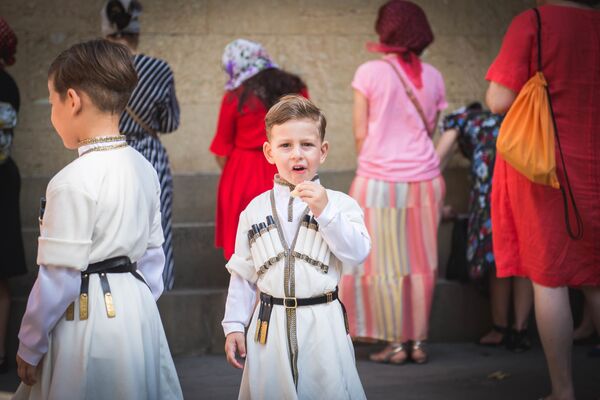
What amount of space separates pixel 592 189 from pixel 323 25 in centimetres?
408

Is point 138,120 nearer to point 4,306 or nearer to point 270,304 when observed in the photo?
point 4,306

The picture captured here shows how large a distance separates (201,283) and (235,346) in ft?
9.70

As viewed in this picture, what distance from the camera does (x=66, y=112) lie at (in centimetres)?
288

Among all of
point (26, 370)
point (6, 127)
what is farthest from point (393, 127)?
point (26, 370)

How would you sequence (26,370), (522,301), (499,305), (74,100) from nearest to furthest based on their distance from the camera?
(26,370) → (74,100) → (522,301) → (499,305)

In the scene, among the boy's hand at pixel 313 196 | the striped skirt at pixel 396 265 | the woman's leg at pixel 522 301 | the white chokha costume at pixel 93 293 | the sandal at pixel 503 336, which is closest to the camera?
the white chokha costume at pixel 93 293

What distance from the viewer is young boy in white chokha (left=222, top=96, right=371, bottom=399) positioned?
291cm

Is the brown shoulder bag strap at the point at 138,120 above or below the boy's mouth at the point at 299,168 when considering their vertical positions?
above

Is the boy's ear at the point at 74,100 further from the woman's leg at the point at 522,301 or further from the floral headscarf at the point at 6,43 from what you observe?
the woman's leg at the point at 522,301

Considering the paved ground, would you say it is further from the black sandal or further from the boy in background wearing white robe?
the boy in background wearing white robe

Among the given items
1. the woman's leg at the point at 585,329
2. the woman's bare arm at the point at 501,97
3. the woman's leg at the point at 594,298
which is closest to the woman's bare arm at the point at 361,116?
the woman's bare arm at the point at 501,97

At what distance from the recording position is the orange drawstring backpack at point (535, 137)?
13.0ft

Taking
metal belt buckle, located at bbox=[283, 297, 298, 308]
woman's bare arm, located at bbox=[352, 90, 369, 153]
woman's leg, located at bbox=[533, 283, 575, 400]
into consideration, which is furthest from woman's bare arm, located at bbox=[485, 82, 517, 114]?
metal belt buckle, located at bbox=[283, 297, 298, 308]

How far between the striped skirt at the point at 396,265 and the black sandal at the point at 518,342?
711 millimetres
